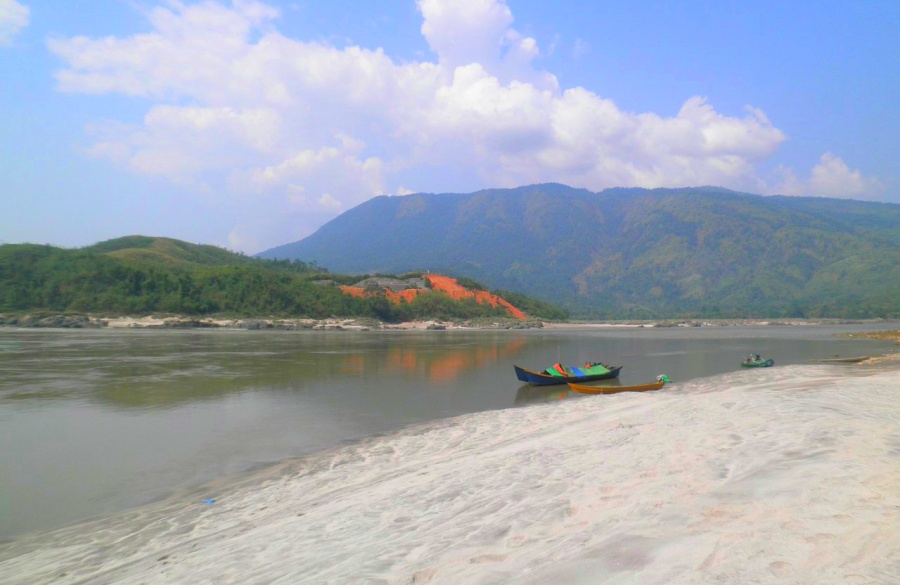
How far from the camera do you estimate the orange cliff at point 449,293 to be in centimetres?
8896

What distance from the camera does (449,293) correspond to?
97.8 metres

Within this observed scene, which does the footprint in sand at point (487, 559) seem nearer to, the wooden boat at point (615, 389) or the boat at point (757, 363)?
the wooden boat at point (615, 389)

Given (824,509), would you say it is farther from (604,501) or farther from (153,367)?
(153,367)

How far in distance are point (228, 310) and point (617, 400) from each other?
69.2 meters

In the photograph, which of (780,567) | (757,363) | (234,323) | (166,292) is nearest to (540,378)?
(757,363)

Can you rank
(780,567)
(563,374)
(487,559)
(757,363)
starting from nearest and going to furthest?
(780,567), (487,559), (563,374), (757,363)

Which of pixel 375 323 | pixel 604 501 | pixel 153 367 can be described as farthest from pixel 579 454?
pixel 375 323

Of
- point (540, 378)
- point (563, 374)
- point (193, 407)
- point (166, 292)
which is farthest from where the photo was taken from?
point (166, 292)

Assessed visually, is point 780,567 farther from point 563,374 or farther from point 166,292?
point 166,292

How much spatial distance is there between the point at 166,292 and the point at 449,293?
4725 centimetres

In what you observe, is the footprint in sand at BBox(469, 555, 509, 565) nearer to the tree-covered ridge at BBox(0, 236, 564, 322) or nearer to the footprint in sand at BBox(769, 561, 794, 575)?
the footprint in sand at BBox(769, 561, 794, 575)

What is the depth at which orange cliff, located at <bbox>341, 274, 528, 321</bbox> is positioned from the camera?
89.0m

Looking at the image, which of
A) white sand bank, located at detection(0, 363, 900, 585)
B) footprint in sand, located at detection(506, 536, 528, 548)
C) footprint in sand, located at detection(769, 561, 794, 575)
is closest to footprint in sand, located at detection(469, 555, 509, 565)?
white sand bank, located at detection(0, 363, 900, 585)

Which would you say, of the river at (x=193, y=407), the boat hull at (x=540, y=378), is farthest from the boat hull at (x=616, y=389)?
the boat hull at (x=540, y=378)
